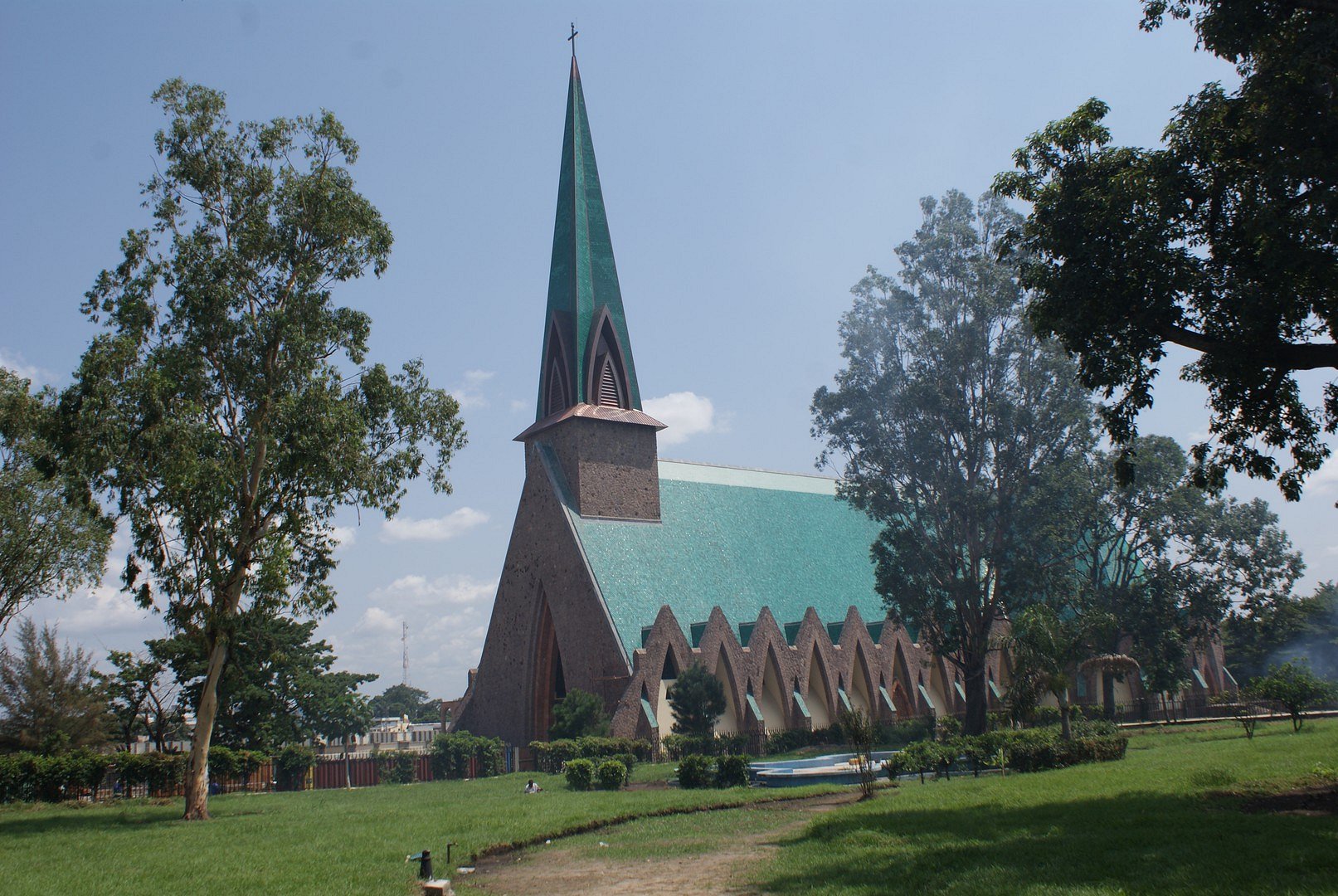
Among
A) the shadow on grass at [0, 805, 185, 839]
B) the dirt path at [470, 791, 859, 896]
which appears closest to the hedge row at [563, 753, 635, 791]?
the shadow on grass at [0, 805, 185, 839]

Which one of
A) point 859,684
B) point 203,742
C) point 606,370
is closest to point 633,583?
point 606,370

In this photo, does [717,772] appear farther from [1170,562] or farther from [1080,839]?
[1170,562]

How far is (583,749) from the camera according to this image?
33.2 meters

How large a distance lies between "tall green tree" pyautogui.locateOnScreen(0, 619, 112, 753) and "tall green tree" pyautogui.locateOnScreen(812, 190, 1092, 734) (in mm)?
26379

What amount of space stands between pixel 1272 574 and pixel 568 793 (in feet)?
115

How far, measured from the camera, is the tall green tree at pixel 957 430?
31969mm

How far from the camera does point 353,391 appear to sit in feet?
80.3

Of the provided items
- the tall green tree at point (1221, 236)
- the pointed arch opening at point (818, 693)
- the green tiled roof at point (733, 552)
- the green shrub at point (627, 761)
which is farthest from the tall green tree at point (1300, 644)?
the tall green tree at point (1221, 236)

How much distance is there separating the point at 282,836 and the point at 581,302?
105ft

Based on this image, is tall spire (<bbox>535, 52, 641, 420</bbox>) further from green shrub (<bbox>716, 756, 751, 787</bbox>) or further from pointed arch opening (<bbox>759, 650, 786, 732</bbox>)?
green shrub (<bbox>716, 756, 751, 787</bbox>)

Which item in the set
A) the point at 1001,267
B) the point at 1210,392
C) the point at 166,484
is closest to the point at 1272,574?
the point at 1001,267

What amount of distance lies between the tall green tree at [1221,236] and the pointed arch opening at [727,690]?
26.2 m

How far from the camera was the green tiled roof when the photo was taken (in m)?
42.0

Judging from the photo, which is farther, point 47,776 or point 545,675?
point 545,675
